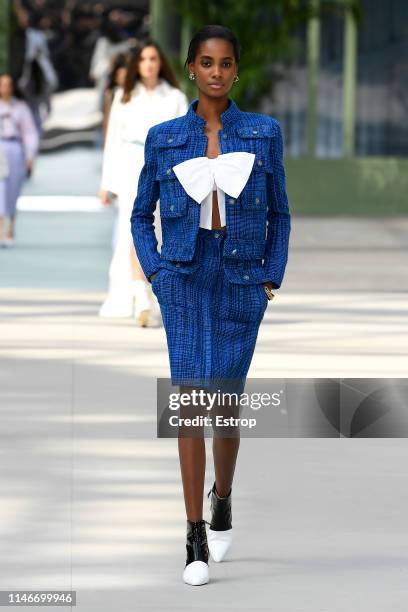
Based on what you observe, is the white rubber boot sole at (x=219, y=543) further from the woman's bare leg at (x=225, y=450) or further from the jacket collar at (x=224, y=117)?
the jacket collar at (x=224, y=117)

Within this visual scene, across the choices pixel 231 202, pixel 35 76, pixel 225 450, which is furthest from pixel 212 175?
pixel 35 76

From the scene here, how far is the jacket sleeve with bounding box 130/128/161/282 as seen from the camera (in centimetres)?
607

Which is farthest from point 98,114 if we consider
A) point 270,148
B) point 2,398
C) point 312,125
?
point 270,148

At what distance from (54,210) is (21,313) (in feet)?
37.3

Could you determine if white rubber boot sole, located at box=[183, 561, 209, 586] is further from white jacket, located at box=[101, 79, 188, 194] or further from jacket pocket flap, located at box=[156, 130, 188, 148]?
white jacket, located at box=[101, 79, 188, 194]

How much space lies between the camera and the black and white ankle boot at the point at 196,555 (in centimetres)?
584

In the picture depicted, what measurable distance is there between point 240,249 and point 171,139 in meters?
0.42

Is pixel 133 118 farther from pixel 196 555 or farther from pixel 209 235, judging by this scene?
pixel 196 555

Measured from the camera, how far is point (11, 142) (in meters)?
19.9

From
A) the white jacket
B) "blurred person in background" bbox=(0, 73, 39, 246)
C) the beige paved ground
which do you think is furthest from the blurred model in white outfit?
"blurred person in background" bbox=(0, 73, 39, 246)

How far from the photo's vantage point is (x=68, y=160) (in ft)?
117

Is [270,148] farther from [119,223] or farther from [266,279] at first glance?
[119,223]

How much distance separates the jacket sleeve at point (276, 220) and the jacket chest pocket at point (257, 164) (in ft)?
0.10

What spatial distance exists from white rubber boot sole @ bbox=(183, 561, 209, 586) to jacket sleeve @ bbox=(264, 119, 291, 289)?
92 centimetres
